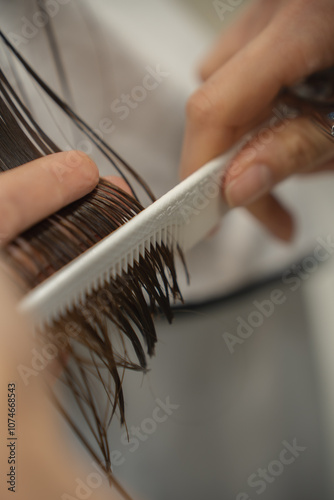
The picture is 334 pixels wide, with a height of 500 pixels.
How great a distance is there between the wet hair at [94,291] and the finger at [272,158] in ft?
0.30

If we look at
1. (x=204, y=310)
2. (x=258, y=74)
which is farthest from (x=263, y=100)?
(x=204, y=310)

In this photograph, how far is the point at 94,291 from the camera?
32 centimetres

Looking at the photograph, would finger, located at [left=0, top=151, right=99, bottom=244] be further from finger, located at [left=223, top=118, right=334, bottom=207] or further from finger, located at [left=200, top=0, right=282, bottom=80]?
finger, located at [left=200, top=0, right=282, bottom=80]

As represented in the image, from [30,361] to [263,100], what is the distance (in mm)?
316

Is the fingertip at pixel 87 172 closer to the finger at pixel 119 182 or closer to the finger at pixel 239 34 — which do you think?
the finger at pixel 119 182

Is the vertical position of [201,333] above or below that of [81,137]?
below

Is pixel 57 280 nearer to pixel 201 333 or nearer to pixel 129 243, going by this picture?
pixel 129 243

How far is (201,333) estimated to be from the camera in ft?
1.59

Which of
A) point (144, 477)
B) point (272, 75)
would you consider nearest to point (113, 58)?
point (272, 75)

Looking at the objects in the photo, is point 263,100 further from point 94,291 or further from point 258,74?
point 94,291

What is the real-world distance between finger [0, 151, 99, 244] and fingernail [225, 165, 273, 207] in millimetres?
133

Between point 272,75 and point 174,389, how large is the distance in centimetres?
32

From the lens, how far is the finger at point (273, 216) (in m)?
0.53

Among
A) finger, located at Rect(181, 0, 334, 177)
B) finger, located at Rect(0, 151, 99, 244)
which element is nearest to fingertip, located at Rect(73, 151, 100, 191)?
finger, located at Rect(0, 151, 99, 244)
